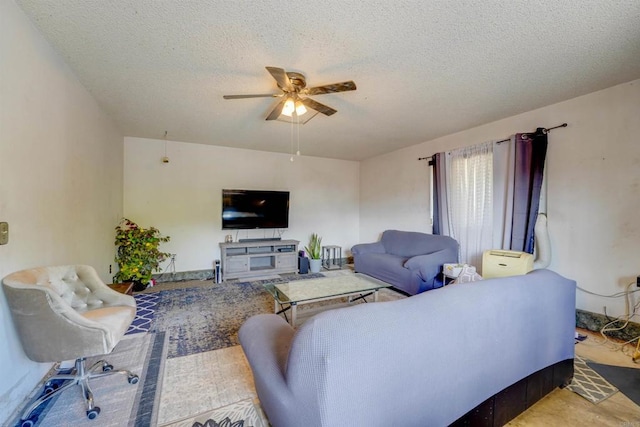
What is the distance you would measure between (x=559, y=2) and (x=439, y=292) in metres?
1.84

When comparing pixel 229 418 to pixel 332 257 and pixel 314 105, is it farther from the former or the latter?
pixel 332 257

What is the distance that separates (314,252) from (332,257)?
75cm

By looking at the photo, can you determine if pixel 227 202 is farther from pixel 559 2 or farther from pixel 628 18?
pixel 628 18

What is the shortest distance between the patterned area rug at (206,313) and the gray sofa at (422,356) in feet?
3.74

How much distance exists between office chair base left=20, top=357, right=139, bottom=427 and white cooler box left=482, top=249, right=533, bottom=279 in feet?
12.0

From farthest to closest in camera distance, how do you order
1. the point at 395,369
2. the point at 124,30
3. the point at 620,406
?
the point at 124,30, the point at 620,406, the point at 395,369

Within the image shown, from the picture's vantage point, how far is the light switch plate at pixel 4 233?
1411 millimetres

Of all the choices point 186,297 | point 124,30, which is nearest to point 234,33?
point 124,30

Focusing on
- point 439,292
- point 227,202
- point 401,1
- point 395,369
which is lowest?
point 395,369

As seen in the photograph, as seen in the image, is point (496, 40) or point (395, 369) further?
point (496, 40)

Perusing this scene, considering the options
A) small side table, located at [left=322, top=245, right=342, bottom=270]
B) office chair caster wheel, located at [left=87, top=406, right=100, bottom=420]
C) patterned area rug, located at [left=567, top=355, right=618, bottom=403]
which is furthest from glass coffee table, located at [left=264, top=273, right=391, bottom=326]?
small side table, located at [left=322, top=245, right=342, bottom=270]

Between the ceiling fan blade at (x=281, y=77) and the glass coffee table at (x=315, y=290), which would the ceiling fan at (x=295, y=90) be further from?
the glass coffee table at (x=315, y=290)

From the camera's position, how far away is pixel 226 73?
2.29m

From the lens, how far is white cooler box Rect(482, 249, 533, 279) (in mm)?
2848
